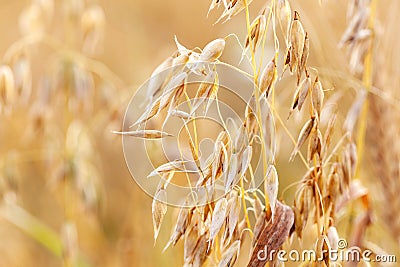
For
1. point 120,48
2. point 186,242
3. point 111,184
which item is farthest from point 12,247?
point 120,48

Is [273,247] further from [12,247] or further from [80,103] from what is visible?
[12,247]

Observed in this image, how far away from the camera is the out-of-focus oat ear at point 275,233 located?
0.87 m

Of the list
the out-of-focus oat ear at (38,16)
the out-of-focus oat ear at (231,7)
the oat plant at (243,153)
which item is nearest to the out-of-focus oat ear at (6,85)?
the out-of-focus oat ear at (38,16)

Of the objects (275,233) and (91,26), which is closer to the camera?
(275,233)

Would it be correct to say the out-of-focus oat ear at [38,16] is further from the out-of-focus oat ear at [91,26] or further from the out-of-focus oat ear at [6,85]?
the out-of-focus oat ear at [6,85]

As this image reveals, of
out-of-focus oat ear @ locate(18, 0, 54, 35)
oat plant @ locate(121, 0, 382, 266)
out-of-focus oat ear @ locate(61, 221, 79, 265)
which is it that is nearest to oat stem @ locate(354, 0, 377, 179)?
oat plant @ locate(121, 0, 382, 266)

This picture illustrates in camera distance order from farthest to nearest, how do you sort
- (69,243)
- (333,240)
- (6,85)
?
(69,243) < (6,85) < (333,240)

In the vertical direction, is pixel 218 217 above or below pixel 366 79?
below

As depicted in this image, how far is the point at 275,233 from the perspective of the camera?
2.91 feet

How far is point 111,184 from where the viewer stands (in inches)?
114

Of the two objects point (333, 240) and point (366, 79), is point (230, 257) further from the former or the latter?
point (366, 79)

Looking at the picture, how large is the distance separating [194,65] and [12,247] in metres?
1.29

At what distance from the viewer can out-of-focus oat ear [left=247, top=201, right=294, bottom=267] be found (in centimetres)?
87

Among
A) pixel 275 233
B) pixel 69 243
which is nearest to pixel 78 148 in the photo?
pixel 69 243
